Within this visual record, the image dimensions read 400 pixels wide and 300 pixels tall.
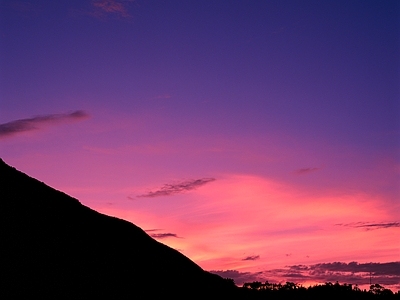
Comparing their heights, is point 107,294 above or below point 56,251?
below

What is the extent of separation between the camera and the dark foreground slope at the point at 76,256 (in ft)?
117

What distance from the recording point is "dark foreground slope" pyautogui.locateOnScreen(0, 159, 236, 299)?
117 ft

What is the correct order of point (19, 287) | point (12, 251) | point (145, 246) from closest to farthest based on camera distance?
point (19, 287) < point (12, 251) < point (145, 246)

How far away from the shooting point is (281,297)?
54.3m

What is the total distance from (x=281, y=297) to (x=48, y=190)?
2643 centimetres

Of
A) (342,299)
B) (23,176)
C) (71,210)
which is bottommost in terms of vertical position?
(342,299)

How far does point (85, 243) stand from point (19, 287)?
10.6 metres

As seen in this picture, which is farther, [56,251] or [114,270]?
[114,270]

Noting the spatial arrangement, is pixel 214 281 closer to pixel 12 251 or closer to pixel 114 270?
pixel 114 270

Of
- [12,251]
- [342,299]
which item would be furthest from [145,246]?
[342,299]

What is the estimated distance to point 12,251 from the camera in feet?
120

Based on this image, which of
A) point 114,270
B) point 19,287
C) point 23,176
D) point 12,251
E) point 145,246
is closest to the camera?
point 19,287

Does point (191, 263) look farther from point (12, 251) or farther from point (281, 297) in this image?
point (12, 251)

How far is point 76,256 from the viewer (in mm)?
40531
